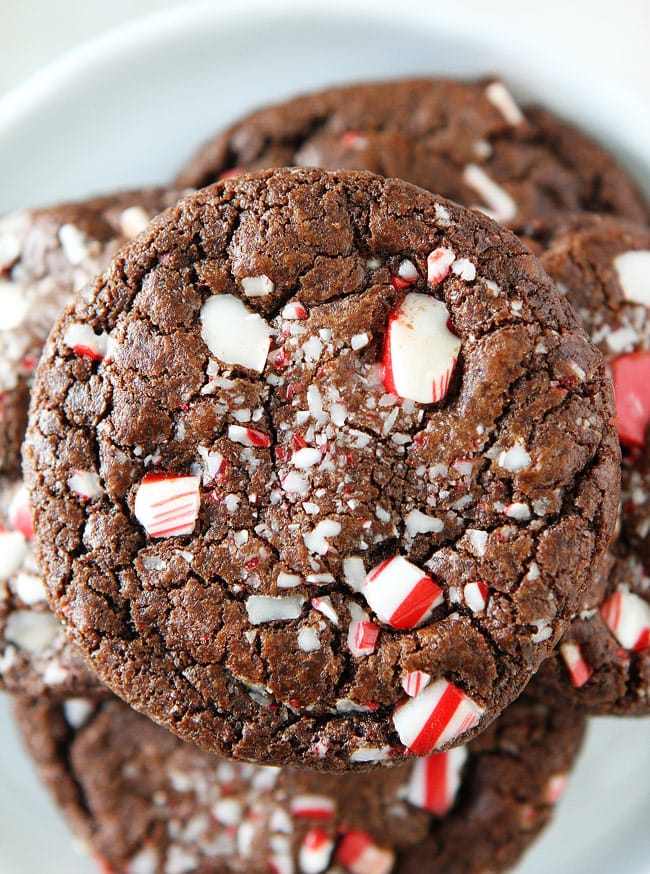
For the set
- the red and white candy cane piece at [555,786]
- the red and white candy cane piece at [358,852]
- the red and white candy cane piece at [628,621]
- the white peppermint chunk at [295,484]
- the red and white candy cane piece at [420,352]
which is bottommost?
the red and white candy cane piece at [358,852]

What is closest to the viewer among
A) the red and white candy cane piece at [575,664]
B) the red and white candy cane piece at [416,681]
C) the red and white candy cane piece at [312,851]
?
the red and white candy cane piece at [416,681]

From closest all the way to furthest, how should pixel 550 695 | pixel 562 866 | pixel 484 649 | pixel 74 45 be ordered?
pixel 484 649, pixel 550 695, pixel 562 866, pixel 74 45

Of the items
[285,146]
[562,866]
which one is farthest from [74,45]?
[562,866]

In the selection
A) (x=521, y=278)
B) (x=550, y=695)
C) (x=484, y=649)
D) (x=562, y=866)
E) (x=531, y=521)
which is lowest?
(x=562, y=866)

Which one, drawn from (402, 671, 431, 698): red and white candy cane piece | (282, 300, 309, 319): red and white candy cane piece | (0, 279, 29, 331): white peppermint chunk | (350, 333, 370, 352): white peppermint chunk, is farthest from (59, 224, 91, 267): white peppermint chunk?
(402, 671, 431, 698): red and white candy cane piece

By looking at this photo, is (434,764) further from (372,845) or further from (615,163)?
(615,163)

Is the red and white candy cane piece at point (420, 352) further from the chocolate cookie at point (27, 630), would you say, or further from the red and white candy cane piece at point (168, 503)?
the chocolate cookie at point (27, 630)

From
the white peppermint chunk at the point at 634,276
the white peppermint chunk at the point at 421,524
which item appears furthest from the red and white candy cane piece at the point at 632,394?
the white peppermint chunk at the point at 421,524
